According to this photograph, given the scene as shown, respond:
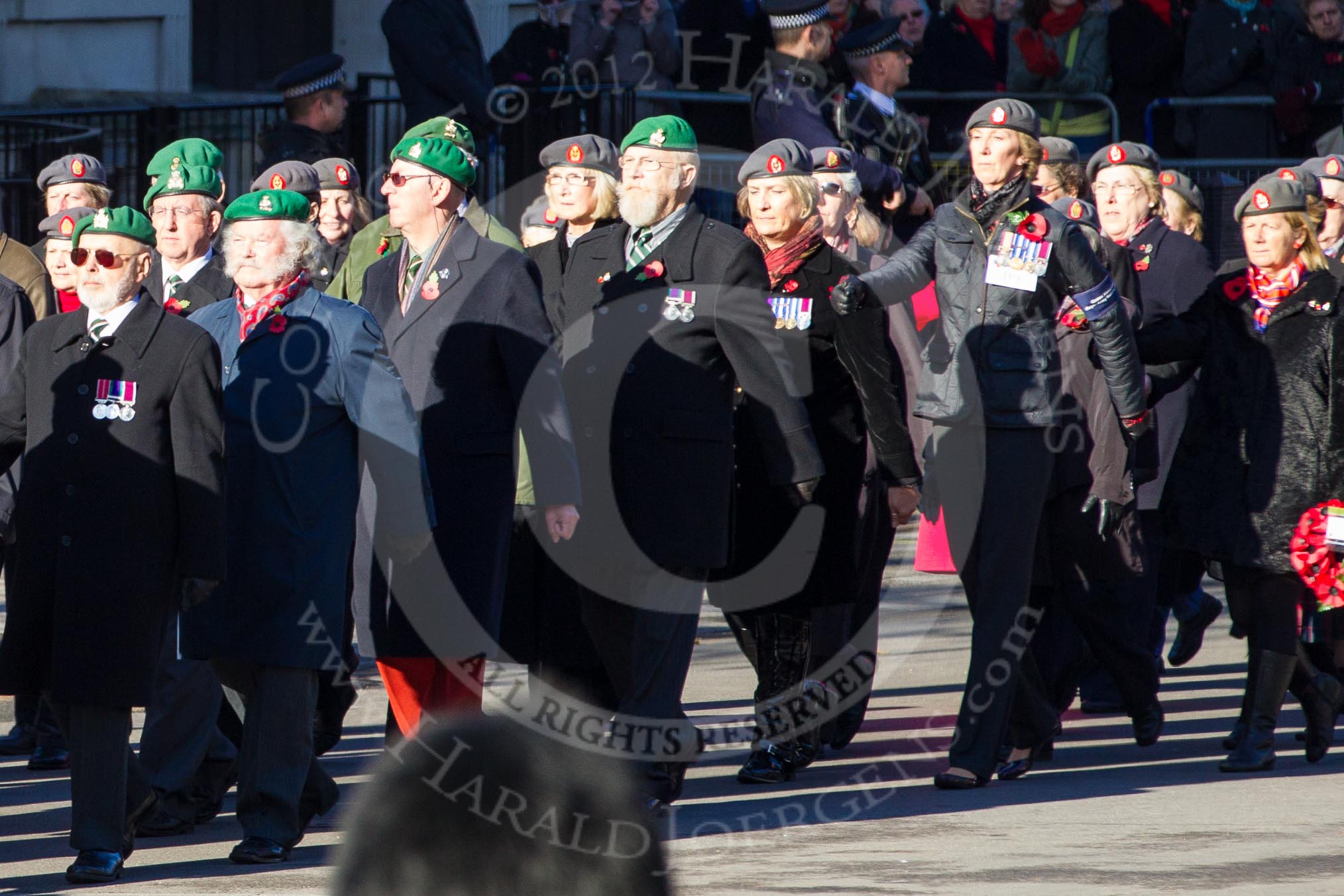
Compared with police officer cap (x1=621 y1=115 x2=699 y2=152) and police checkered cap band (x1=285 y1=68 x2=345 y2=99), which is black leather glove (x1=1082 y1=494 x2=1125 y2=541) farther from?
police checkered cap band (x1=285 y1=68 x2=345 y2=99)

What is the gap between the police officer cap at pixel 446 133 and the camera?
655 centimetres

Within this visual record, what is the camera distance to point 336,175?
8867 mm

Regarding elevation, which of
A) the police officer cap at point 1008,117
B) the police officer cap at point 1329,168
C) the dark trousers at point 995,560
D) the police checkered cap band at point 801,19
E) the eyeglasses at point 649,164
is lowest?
the dark trousers at point 995,560

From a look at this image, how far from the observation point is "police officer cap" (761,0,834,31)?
10508 millimetres

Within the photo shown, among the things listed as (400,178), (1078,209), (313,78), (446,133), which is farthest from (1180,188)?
(313,78)

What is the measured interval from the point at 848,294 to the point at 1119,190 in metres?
2.57

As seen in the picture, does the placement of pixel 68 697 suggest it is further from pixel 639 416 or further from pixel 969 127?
pixel 969 127

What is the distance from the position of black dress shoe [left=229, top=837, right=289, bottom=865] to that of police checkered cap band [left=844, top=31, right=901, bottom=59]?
6.22 meters

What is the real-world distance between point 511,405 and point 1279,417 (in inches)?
114

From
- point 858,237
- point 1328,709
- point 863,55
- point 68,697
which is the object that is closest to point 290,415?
point 68,697

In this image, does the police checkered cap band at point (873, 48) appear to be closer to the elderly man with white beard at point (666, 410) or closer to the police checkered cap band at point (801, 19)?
the police checkered cap band at point (801, 19)

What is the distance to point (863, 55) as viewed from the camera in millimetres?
10898

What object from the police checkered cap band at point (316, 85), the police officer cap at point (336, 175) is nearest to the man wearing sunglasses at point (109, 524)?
the police officer cap at point (336, 175)

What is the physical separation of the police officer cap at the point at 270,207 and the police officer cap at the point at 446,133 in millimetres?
571
